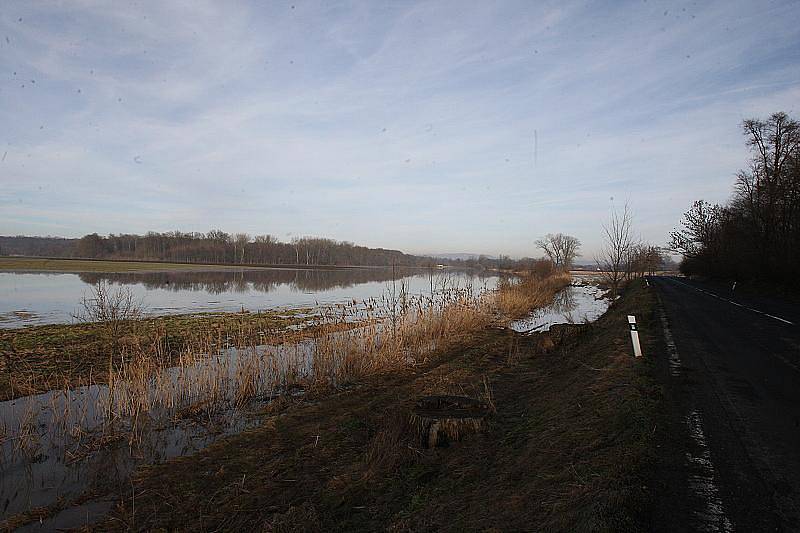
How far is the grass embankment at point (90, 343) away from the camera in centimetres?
1010

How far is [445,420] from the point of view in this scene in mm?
6004

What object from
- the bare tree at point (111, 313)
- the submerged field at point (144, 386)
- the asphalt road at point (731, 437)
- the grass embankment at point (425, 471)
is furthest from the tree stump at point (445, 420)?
the bare tree at point (111, 313)

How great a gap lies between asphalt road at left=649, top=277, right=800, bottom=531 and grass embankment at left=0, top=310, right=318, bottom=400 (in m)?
9.54

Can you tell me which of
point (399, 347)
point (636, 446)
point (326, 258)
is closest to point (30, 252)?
point (326, 258)

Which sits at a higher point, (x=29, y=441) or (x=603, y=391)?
(x=603, y=391)

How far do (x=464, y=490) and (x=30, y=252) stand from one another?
167m

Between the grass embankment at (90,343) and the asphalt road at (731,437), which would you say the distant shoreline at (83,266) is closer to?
the grass embankment at (90,343)

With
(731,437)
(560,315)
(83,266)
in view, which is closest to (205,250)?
(83,266)

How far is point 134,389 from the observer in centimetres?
826

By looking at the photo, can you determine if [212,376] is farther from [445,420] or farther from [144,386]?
[445,420]

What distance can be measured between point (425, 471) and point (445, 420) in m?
0.83

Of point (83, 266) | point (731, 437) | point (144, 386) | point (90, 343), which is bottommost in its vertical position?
point (90, 343)

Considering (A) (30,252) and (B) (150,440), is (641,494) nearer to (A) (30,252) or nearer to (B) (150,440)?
(B) (150,440)

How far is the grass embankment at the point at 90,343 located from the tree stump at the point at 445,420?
6.51 m
